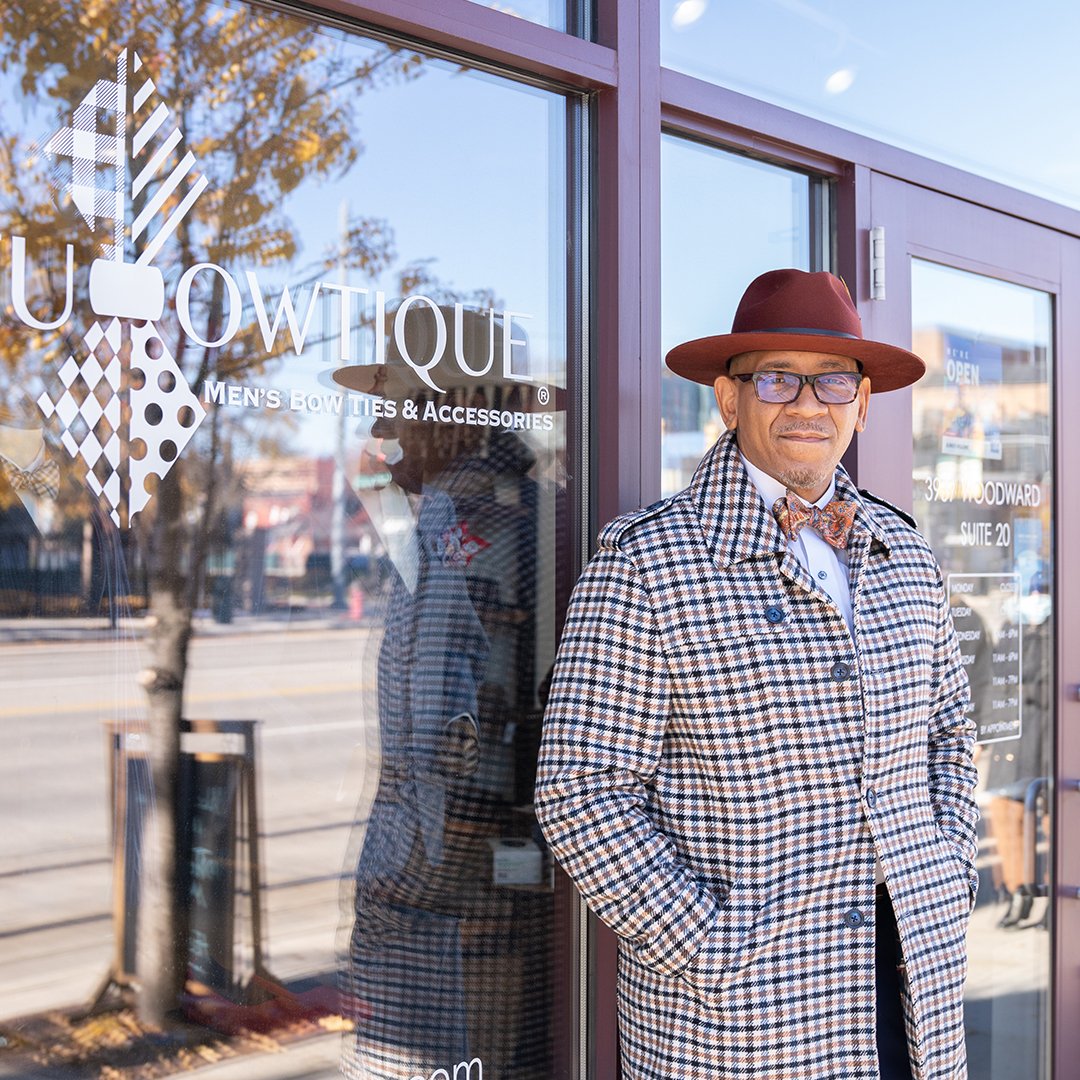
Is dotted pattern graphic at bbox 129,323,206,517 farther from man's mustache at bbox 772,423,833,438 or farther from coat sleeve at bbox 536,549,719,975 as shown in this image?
man's mustache at bbox 772,423,833,438

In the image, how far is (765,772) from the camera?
193cm

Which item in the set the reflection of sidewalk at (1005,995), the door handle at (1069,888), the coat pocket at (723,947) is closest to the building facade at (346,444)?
the coat pocket at (723,947)

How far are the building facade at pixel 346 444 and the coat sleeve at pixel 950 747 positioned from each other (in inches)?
26.1

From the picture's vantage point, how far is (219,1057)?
2.07 meters

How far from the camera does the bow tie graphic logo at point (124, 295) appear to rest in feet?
6.23

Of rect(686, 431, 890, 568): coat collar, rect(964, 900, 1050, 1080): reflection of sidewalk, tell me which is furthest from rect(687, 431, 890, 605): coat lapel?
rect(964, 900, 1050, 1080): reflection of sidewalk

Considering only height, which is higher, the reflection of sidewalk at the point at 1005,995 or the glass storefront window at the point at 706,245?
the glass storefront window at the point at 706,245

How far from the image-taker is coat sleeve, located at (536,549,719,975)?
6.06 ft

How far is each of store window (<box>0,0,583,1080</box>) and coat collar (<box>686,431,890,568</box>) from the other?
48 centimetres

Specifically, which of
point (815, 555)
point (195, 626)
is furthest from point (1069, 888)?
point (195, 626)

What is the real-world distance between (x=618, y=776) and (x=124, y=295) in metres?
1.10

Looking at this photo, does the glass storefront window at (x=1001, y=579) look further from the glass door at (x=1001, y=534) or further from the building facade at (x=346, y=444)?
the building facade at (x=346, y=444)

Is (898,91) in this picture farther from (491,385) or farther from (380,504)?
(380,504)

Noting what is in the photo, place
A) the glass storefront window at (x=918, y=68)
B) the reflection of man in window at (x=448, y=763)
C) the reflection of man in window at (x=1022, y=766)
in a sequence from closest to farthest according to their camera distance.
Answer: the reflection of man in window at (x=448, y=763) → the glass storefront window at (x=918, y=68) → the reflection of man in window at (x=1022, y=766)
